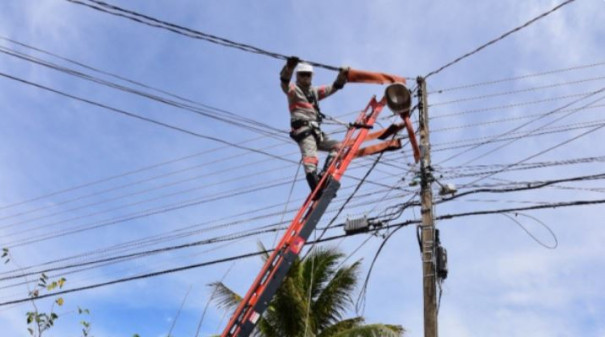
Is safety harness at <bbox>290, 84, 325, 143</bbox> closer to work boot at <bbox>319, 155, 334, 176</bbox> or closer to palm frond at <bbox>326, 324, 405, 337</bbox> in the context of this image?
work boot at <bbox>319, 155, 334, 176</bbox>

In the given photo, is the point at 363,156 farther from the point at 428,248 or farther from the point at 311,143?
the point at 428,248

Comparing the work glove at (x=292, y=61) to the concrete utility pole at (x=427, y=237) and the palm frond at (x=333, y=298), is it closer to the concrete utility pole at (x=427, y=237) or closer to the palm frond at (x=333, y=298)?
the concrete utility pole at (x=427, y=237)

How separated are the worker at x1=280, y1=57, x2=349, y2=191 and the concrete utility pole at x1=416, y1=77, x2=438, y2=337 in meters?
2.87

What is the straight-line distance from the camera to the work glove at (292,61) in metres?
7.03

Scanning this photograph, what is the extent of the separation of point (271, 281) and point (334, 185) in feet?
4.21

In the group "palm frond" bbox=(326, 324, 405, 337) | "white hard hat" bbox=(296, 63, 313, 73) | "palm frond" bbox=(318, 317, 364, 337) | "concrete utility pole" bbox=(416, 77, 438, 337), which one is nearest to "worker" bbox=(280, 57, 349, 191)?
"white hard hat" bbox=(296, 63, 313, 73)

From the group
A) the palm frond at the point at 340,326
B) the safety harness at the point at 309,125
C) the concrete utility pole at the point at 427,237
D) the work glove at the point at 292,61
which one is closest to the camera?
the work glove at the point at 292,61

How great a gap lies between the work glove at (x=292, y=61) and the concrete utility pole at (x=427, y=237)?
388 cm

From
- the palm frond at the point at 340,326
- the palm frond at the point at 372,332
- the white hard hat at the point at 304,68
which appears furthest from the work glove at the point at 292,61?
the palm frond at the point at 340,326

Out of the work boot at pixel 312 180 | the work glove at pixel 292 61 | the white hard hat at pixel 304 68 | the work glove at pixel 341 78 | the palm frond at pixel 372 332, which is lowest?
the work boot at pixel 312 180

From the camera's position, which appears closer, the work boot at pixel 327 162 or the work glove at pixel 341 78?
the work boot at pixel 327 162

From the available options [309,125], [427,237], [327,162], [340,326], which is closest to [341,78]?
[309,125]

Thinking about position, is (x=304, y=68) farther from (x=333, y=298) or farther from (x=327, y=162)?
(x=333, y=298)

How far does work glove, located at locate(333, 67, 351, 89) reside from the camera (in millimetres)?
7562
